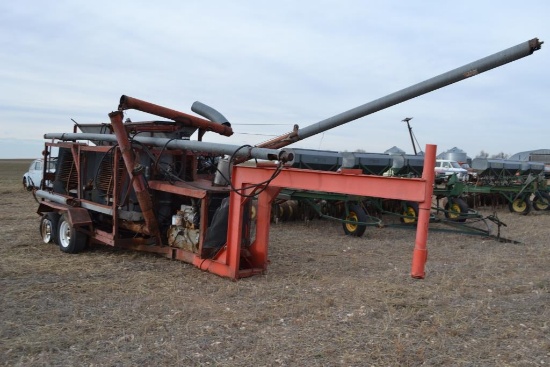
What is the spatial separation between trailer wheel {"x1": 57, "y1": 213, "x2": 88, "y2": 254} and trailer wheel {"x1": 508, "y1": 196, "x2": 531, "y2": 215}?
13.4 m

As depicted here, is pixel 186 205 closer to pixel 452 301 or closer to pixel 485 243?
pixel 452 301

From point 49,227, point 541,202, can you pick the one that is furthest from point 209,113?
point 541,202

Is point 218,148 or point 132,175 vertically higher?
point 218,148

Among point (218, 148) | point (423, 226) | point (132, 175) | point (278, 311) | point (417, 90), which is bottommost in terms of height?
point (278, 311)

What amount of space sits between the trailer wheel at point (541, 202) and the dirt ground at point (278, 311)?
9235 mm

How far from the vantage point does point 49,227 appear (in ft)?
28.9

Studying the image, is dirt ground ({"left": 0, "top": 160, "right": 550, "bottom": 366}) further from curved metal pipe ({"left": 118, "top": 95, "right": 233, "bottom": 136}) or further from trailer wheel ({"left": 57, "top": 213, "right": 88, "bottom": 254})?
curved metal pipe ({"left": 118, "top": 95, "right": 233, "bottom": 136})

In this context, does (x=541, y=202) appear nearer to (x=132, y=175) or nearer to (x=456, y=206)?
(x=456, y=206)

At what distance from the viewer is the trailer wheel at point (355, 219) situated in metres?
10.8

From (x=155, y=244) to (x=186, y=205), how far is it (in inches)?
32.0

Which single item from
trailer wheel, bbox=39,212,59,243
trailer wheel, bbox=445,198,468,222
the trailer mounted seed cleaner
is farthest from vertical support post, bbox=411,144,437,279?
trailer wheel, bbox=445,198,468,222

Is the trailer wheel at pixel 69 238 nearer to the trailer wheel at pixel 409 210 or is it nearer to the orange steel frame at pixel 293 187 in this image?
the orange steel frame at pixel 293 187

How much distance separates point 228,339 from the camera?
4.52m

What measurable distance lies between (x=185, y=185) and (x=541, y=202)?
13.9 m
